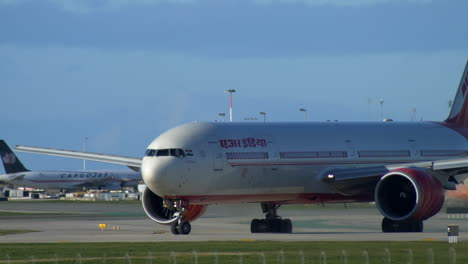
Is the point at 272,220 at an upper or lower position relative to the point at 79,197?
lower

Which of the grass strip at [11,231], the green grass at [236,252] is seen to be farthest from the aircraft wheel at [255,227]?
the green grass at [236,252]

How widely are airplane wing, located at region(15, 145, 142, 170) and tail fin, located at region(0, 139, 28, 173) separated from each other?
97.9 metres

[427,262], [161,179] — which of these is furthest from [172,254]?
[161,179]

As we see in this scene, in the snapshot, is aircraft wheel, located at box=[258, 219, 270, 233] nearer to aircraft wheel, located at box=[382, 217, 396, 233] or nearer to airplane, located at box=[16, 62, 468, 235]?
airplane, located at box=[16, 62, 468, 235]

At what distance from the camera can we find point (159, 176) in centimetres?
4691

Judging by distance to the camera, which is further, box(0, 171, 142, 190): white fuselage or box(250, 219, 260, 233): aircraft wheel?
box(0, 171, 142, 190): white fuselage

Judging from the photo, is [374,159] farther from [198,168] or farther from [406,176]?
[198,168]

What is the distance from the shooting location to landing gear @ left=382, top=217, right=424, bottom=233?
49094 millimetres

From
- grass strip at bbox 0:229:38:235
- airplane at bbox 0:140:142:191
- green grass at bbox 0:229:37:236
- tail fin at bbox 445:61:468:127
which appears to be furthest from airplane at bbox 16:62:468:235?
airplane at bbox 0:140:142:191

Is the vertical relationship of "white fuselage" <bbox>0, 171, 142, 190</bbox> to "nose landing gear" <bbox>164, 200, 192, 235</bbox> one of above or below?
above

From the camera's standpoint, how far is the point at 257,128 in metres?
51.5

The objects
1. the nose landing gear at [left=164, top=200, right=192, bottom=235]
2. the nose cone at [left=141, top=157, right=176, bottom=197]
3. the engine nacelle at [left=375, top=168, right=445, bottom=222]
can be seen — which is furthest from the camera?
the nose landing gear at [left=164, top=200, right=192, bottom=235]

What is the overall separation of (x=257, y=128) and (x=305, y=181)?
3548 mm

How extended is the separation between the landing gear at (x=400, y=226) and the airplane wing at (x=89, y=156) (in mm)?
13263
